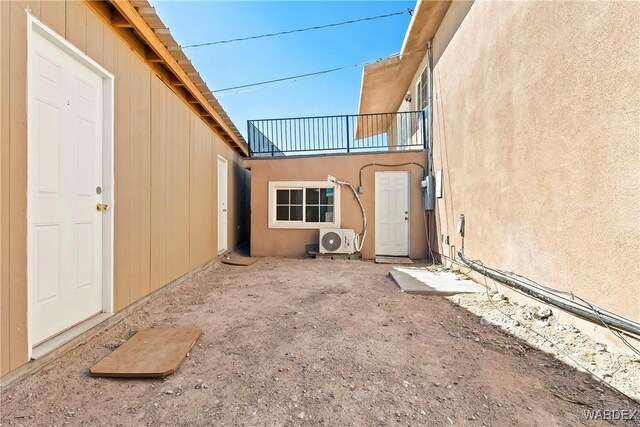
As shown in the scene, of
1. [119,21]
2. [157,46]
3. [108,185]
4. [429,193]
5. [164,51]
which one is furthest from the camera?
[429,193]

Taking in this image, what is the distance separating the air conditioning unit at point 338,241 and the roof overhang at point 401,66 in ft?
13.0

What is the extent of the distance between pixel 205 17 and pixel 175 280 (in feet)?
19.6

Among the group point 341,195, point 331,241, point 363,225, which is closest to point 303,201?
point 341,195

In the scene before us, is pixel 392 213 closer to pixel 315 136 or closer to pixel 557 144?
pixel 315 136

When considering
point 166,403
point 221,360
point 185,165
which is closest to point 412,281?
point 221,360

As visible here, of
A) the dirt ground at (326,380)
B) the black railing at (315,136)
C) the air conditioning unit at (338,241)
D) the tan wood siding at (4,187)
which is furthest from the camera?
the black railing at (315,136)

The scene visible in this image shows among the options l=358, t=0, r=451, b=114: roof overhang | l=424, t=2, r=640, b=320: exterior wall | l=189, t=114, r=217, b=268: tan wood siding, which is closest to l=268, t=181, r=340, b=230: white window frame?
l=189, t=114, r=217, b=268: tan wood siding

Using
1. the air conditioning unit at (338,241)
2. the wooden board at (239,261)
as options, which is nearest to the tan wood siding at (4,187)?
the wooden board at (239,261)

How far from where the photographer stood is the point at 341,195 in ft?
20.4

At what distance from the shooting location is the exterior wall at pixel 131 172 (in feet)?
5.06

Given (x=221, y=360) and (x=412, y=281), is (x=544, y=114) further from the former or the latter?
(x=221, y=360)

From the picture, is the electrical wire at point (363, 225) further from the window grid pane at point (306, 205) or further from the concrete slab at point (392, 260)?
the concrete slab at point (392, 260)

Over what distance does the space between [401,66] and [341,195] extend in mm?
3553

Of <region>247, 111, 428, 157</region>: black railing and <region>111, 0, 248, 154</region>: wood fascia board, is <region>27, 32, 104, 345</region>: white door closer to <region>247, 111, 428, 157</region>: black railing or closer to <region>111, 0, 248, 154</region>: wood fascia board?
<region>111, 0, 248, 154</region>: wood fascia board
